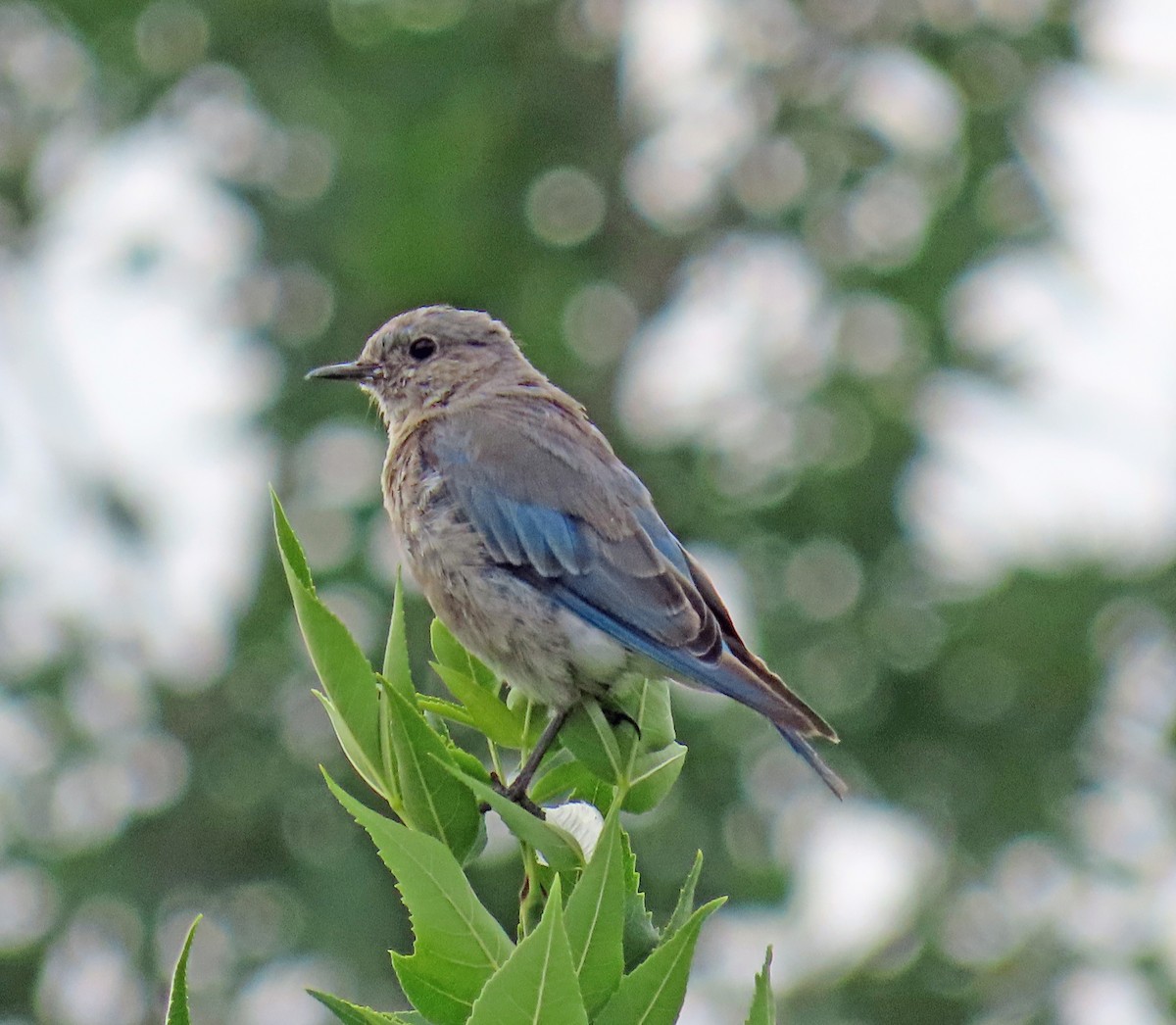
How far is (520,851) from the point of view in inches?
119

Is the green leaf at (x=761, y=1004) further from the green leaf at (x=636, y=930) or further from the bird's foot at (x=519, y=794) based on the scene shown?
the bird's foot at (x=519, y=794)

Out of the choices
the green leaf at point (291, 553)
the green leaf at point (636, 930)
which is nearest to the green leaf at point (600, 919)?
the green leaf at point (636, 930)

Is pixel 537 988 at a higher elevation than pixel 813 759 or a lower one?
higher

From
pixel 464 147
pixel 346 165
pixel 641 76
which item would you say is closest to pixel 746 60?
pixel 641 76

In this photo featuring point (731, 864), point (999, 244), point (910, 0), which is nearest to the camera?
point (731, 864)

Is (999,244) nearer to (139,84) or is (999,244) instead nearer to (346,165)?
(346,165)

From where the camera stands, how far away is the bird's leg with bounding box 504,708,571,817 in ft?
10.8

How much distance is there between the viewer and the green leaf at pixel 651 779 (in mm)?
3125

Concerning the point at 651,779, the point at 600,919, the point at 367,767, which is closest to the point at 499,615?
the point at 651,779

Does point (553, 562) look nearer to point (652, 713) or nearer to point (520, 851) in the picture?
point (652, 713)

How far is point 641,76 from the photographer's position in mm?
17062

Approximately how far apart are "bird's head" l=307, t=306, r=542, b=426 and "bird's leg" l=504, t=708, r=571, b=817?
7.41 feet

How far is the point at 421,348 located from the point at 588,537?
145 centimetres

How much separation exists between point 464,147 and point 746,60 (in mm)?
3118
